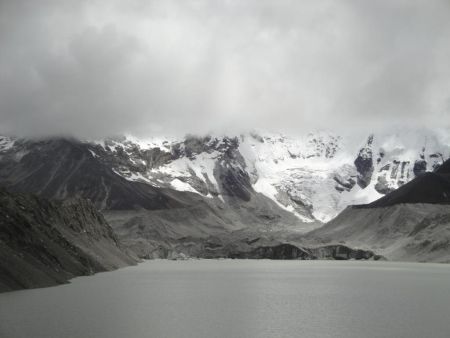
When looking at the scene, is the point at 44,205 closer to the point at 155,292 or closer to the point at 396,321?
the point at 155,292

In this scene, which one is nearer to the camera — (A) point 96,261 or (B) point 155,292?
(B) point 155,292

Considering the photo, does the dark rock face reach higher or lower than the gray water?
higher

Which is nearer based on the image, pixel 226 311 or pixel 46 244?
pixel 226 311

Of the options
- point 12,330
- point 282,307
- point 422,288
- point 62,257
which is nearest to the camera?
point 12,330

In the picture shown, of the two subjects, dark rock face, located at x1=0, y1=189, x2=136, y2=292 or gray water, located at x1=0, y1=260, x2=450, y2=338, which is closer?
gray water, located at x1=0, y1=260, x2=450, y2=338

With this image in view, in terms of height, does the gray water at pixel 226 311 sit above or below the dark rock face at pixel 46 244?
below

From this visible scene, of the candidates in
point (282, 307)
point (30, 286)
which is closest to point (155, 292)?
point (30, 286)

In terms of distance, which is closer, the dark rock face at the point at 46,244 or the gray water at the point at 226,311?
the gray water at the point at 226,311

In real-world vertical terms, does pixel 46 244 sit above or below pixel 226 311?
above
